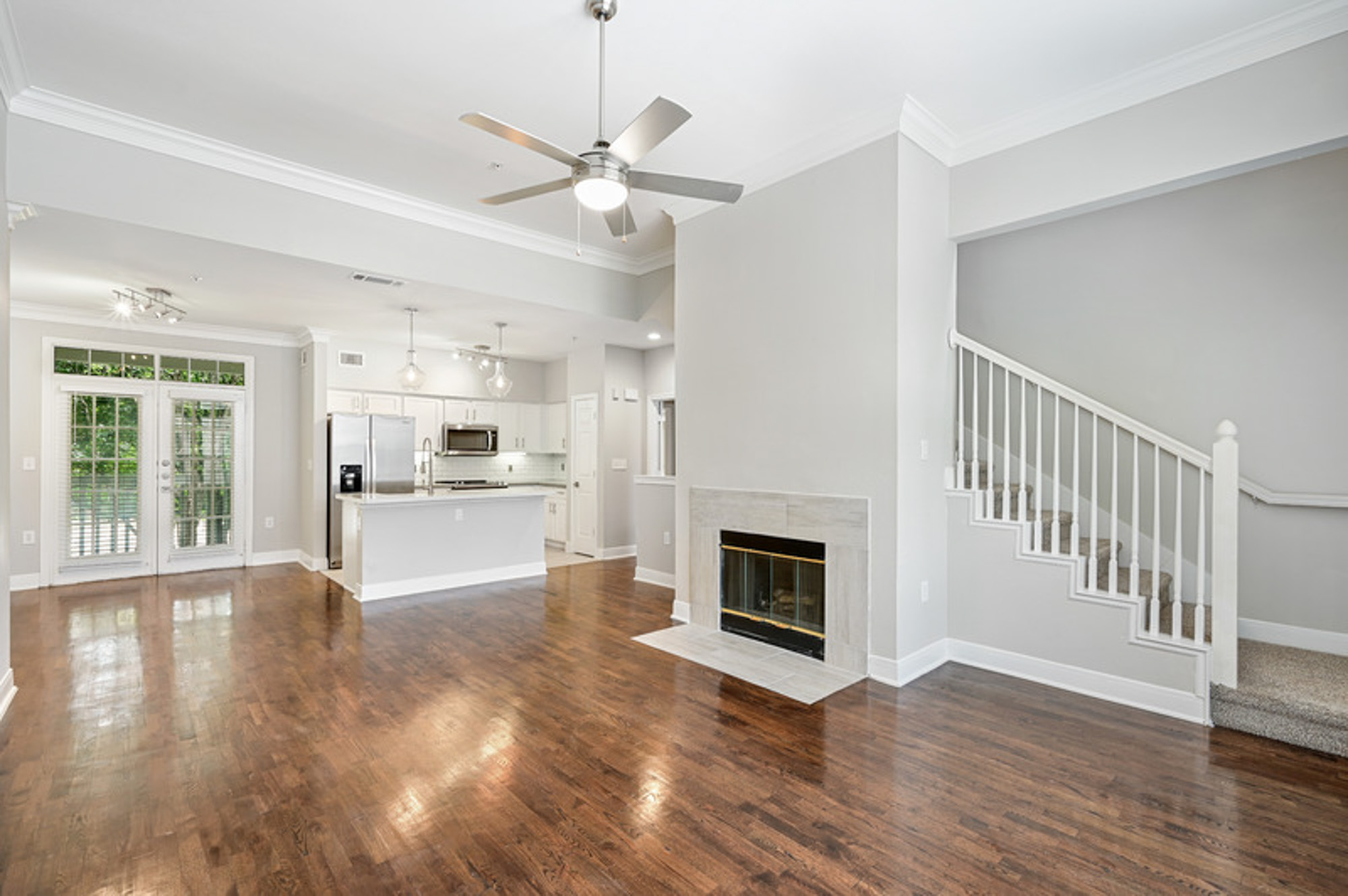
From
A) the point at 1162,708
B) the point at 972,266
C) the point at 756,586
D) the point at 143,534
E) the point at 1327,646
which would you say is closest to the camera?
the point at 1162,708

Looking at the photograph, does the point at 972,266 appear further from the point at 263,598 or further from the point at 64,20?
the point at 263,598

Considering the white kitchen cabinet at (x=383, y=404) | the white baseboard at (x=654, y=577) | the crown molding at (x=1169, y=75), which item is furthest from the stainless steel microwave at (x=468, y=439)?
the crown molding at (x=1169, y=75)

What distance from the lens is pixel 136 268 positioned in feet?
15.7

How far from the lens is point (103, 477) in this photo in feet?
21.9

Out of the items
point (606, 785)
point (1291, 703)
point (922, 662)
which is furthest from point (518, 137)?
point (1291, 703)

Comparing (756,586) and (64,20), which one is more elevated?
(64,20)

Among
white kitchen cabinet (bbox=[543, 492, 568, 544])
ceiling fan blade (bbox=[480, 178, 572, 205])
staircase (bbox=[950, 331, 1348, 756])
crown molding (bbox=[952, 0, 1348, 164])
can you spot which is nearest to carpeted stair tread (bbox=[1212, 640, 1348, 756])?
staircase (bbox=[950, 331, 1348, 756])

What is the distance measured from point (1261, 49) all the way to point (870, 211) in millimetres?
1872

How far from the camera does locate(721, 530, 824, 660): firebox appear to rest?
4176 millimetres

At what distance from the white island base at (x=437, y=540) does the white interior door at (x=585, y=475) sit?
1.18 metres

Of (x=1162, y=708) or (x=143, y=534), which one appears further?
(x=143, y=534)

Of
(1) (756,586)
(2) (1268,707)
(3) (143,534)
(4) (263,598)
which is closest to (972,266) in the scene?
(1) (756,586)

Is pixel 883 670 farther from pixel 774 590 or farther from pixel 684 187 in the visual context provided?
pixel 684 187

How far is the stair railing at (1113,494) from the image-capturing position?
314cm
